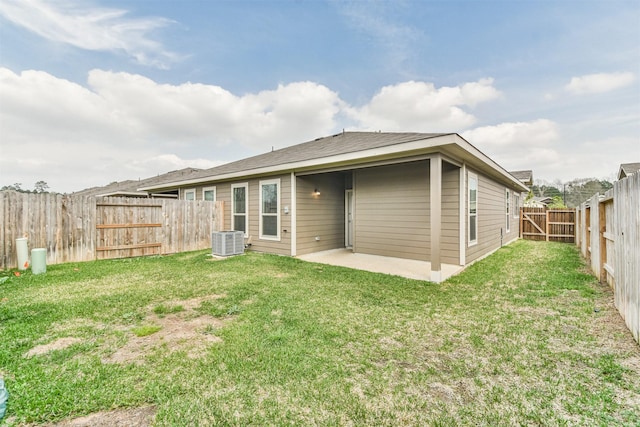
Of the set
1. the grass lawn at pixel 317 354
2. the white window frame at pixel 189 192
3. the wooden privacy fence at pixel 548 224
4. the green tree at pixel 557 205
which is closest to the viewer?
the grass lawn at pixel 317 354

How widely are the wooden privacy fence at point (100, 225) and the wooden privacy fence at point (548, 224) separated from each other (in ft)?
42.8

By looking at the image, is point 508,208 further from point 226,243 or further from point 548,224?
point 226,243

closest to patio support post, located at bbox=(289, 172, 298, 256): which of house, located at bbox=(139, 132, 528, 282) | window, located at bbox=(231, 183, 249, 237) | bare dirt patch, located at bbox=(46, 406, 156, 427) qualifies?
house, located at bbox=(139, 132, 528, 282)

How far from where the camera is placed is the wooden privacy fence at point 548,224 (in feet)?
36.4

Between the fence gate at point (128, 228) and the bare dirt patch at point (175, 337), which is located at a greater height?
the fence gate at point (128, 228)

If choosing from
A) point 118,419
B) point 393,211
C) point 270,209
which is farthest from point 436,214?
point 118,419

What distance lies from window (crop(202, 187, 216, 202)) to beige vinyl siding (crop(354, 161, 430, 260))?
523 centimetres

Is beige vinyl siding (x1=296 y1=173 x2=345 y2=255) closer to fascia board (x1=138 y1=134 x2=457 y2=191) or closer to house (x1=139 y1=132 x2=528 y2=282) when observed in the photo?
house (x1=139 y1=132 x2=528 y2=282)

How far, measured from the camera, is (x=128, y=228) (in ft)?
24.3

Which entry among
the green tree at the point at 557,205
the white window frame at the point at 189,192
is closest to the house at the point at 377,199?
the white window frame at the point at 189,192

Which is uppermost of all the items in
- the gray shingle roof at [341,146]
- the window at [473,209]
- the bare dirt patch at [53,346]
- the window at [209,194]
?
the gray shingle roof at [341,146]

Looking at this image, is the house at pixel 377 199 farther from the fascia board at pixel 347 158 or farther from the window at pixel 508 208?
the window at pixel 508 208

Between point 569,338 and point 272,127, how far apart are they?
1291 cm

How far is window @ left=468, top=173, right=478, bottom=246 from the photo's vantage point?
6.60m
